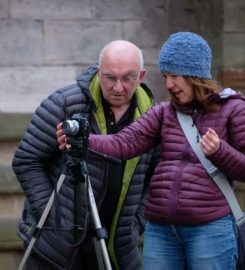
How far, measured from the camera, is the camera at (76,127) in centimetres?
380

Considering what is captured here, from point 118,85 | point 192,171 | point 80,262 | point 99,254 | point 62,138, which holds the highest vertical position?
point 118,85

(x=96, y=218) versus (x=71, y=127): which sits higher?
(x=71, y=127)

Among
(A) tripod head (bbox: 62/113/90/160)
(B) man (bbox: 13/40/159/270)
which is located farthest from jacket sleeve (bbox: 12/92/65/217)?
(A) tripod head (bbox: 62/113/90/160)

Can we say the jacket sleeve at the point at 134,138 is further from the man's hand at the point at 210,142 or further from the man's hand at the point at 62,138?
the man's hand at the point at 210,142

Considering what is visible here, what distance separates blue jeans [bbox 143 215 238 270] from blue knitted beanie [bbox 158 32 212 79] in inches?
24.4

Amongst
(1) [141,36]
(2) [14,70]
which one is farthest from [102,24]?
(2) [14,70]

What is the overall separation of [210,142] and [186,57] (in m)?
0.40

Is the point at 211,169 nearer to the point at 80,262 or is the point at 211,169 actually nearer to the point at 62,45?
the point at 80,262

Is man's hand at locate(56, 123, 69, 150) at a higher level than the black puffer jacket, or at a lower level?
higher

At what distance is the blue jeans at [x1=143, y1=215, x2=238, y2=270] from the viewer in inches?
151

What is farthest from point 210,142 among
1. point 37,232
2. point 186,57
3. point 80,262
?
point 80,262

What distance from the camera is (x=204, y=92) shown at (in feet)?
12.7

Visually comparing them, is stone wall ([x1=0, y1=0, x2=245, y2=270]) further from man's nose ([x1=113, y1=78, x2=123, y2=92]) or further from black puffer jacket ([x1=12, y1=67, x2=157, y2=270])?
man's nose ([x1=113, y1=78, x2=123, y2=92])

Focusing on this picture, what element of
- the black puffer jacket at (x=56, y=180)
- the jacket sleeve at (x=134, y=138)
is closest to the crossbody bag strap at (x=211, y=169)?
the jacket sleeve at (x=134, y=138)
